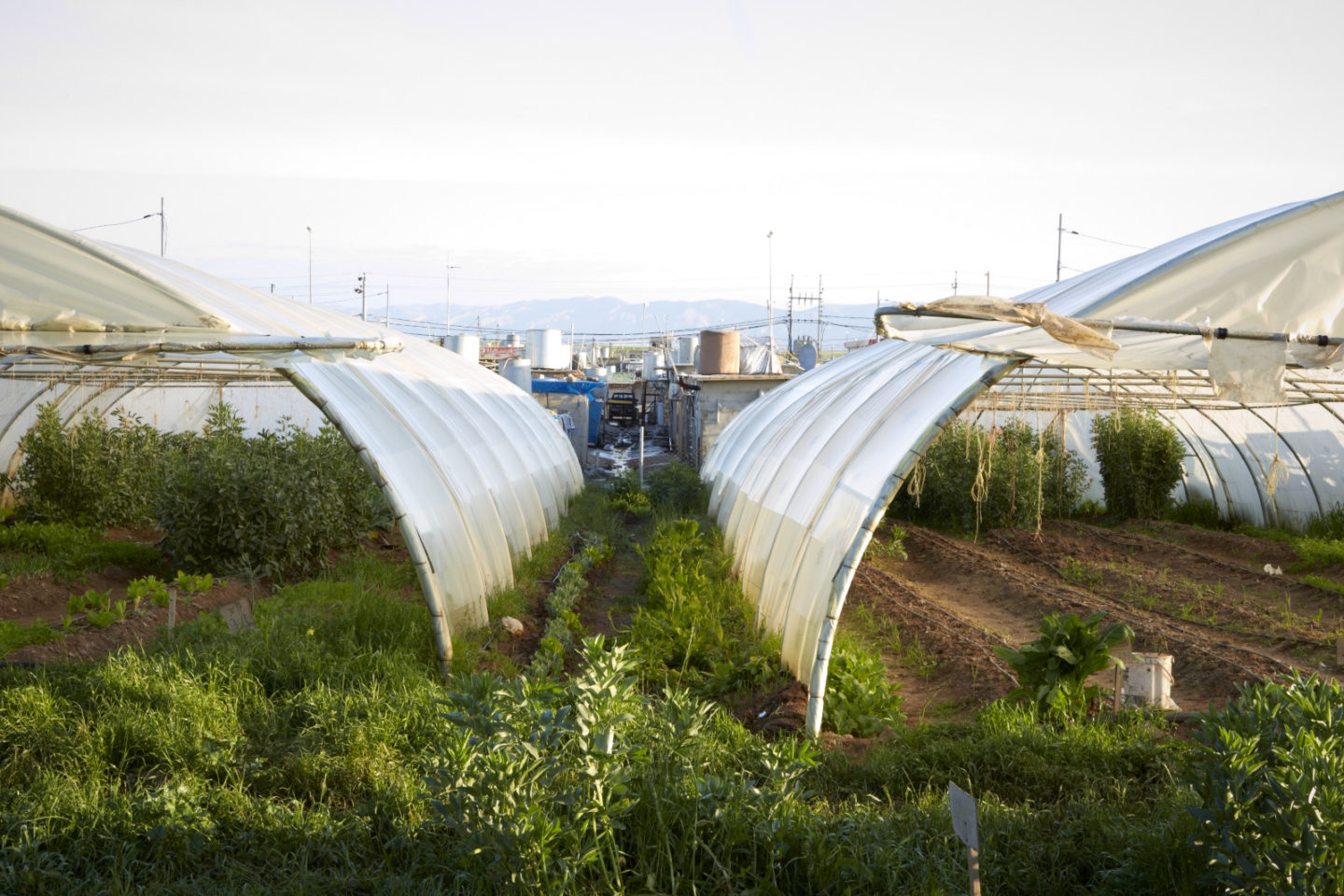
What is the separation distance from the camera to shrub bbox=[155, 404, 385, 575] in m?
9.32

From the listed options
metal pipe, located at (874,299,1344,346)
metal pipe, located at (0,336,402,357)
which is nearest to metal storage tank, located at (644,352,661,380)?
metal pipe, located at (0,336,402,357)

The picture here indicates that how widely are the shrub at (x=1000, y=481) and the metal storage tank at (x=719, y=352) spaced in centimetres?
633

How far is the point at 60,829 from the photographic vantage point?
423cm

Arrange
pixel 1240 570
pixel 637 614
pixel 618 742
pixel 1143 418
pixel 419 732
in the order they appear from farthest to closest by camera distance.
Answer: pixel 1143 418 → pixel 1240 570 → pixel 637 614 → pixel 419 732 → pixel 618 742

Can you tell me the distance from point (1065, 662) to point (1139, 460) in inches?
397

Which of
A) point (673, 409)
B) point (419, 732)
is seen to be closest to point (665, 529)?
point (419, 732)

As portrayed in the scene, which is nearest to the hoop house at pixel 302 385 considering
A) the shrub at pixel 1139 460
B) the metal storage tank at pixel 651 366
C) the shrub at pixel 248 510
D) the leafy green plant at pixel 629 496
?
the shrub at pixel 248 510

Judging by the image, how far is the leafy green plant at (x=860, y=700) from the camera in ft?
19.3

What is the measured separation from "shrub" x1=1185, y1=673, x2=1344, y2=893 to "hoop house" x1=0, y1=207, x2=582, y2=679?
4.50 m

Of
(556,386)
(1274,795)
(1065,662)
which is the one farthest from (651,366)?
(1274,795)

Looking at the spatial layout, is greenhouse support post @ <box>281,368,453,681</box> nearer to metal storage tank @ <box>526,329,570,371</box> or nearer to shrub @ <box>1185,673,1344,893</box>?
shrub @ <box>1185,673,1344,893</box>

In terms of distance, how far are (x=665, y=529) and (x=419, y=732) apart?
6467 mm

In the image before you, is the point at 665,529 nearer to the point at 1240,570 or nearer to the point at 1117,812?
the point at 1240,570

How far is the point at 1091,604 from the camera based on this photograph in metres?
9.51
